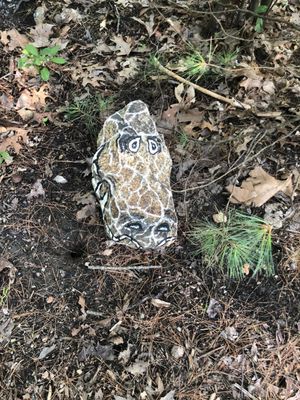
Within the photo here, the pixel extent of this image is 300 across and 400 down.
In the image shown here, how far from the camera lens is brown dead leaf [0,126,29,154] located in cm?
345

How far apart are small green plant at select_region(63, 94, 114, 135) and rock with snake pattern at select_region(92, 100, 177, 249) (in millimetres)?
415

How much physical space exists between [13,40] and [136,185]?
170 centimetres

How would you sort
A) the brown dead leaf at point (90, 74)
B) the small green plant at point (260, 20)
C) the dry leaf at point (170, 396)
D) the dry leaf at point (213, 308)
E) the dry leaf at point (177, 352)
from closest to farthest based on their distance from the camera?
the dry leaf at point (170, 396) < the dry leaf at point (177, 352) < the dry leaf at point (213, 308) < the small green plant at point (260, 20) < the brown dead leaf at point (90, 74)

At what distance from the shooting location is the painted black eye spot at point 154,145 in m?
3.05

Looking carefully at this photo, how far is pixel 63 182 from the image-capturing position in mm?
3381

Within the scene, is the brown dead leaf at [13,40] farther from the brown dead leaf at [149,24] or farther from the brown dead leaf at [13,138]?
the brown dead leaf at [149,24]

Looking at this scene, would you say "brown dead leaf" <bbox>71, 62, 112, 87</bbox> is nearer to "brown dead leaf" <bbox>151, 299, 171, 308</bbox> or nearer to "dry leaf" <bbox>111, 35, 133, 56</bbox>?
"dry leaf" <bbox>111, 35, 133, 56</bbox>

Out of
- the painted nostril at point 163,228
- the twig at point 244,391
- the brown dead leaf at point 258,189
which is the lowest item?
the twig at point 244,391

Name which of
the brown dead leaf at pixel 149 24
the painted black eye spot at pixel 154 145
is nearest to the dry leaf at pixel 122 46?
the brown dead leaf at pixel 149 24

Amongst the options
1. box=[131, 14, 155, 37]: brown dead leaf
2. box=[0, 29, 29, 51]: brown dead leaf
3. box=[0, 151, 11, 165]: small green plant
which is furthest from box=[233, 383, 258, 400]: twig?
A: box=[0, 29, 29, 51]: brown dead leaf

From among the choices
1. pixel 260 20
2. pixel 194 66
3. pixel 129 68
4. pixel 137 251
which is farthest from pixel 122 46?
pixel 137 251

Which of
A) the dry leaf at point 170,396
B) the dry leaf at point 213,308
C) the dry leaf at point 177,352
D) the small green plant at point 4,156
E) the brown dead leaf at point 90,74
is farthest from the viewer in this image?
the brown dead leaf at point 90,74

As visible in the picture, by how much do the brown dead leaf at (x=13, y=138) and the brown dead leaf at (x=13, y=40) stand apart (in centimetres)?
72

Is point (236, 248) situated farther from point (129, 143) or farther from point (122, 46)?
point (122, 46)
